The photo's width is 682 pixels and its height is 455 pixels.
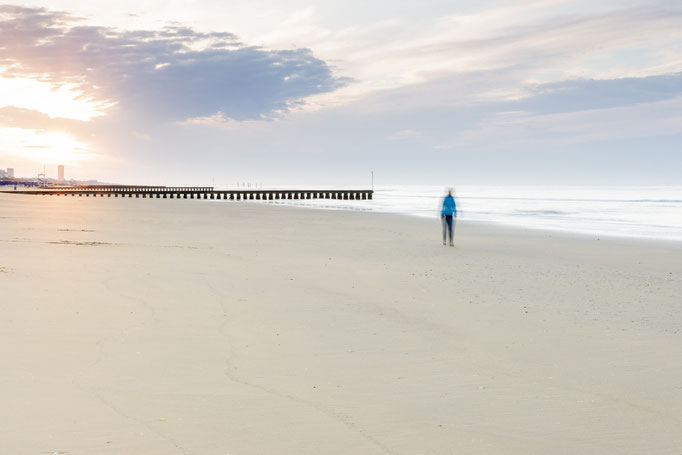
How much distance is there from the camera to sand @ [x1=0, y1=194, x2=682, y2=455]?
397 cm

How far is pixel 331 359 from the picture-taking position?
5875mm

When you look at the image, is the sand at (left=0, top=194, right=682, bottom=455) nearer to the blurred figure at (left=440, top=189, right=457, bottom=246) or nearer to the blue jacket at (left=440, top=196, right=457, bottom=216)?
the blurred figure at (left=440, top=189, right=457, bottom=246)

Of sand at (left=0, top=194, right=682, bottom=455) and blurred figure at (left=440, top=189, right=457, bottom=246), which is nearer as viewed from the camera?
sand at (left=0, top=194, right=682, bottom=455)

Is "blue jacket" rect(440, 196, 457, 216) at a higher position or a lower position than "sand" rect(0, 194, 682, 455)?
higher

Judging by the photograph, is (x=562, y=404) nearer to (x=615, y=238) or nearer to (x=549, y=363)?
(x=549, y=363)

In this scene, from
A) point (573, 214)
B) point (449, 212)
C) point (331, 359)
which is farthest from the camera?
point (573, 214)

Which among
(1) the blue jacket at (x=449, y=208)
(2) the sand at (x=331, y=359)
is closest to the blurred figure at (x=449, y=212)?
(1) the blue jacket at (x=449, y=208)

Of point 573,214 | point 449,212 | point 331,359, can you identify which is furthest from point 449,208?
point 573,214

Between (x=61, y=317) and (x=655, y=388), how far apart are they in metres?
6.69

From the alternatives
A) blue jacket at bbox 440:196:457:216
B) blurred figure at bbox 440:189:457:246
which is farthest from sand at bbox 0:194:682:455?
blue jacket at bbox 440:196:457:216

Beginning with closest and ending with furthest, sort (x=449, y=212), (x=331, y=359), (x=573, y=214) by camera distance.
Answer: (x=331, y=359), (x=449, y=212), (x=573, y=214)

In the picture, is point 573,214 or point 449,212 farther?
point 573,214

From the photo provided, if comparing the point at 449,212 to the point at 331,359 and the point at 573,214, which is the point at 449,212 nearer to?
the point at 331,359

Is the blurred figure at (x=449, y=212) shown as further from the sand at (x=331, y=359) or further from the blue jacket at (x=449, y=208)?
the sand at (x=331, y=359)
